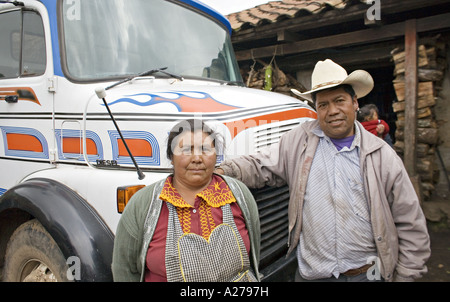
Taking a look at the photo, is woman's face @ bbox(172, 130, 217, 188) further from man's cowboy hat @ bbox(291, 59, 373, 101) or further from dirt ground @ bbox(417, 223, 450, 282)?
dirt ground @ bbox(417, 223, 450, 282)

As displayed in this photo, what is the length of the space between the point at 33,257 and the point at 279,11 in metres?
5.20

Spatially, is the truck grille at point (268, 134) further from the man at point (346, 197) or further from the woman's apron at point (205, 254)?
the woman's apron at point (205, 254)

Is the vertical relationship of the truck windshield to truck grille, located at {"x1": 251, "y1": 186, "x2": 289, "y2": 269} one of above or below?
above

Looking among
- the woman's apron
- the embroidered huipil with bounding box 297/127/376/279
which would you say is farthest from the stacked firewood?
the woman's apron

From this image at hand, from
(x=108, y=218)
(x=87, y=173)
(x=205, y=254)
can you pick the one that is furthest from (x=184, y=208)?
(x=87, y=173)

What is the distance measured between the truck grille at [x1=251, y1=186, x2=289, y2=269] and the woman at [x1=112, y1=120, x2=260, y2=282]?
62 cm

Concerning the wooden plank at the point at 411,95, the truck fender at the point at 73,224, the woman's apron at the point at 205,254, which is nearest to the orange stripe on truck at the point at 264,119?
the woman's apron at the point at 205,254

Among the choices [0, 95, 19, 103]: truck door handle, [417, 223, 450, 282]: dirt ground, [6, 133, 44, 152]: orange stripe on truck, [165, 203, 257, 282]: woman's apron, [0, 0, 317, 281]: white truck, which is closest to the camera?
[165, 203, 257, 282]: woman's apron

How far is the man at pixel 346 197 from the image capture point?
1.82 m

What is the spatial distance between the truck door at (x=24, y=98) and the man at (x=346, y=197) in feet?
5.29

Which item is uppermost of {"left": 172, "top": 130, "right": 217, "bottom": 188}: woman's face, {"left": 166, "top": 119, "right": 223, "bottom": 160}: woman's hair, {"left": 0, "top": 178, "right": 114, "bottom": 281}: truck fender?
{"left": 166, "top": 119, "right": 223, "bottom": 160}: woman's hair

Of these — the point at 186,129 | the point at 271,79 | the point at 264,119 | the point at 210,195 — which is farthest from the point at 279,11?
the point at 210,195

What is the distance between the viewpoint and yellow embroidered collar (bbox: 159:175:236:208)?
156cm

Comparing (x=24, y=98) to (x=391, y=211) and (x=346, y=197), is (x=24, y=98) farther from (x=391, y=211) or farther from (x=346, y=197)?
(x=391, y=211)
